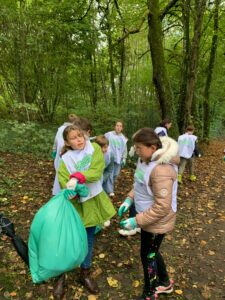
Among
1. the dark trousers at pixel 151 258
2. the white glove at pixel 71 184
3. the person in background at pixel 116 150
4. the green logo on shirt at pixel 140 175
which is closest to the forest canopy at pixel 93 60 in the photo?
the person in background at pixel 116 150

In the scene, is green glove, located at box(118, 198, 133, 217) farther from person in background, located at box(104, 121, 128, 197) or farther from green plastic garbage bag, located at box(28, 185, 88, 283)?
person in background, located at box(104, 121, 128, 197)

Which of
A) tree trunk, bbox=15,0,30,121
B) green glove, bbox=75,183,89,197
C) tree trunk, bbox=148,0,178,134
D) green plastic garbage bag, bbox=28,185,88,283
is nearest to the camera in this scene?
green plastic garbage bag, bbox=28,185,88,283

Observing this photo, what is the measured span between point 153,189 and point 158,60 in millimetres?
7353

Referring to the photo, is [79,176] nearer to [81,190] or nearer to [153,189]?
[81,190]

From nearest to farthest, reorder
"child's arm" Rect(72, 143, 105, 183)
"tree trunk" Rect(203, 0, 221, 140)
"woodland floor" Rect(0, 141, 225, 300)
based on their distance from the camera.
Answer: "child's arm" Rect(72, 143, 105, 183) < "woodland floor" Rect(0, 141, 225, 300) < "tree trunk" Rect(203, 0, 221, 140)

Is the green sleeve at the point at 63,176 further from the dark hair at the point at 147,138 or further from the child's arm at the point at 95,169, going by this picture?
the dark hair at the point at 147,138

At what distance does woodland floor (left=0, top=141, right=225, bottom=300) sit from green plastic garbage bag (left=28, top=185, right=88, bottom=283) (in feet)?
2.47

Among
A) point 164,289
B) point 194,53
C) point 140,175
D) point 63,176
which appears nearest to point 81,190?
point 63,176

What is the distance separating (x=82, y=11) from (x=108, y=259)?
9440 mm

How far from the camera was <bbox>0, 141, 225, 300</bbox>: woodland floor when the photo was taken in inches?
130

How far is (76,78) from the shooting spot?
12.7 meters

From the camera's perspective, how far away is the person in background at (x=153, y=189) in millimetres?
2469

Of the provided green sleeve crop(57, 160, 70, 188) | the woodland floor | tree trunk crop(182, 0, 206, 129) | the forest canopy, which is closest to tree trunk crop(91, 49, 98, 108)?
the forest canopy

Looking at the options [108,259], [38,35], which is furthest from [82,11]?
[108,259]
